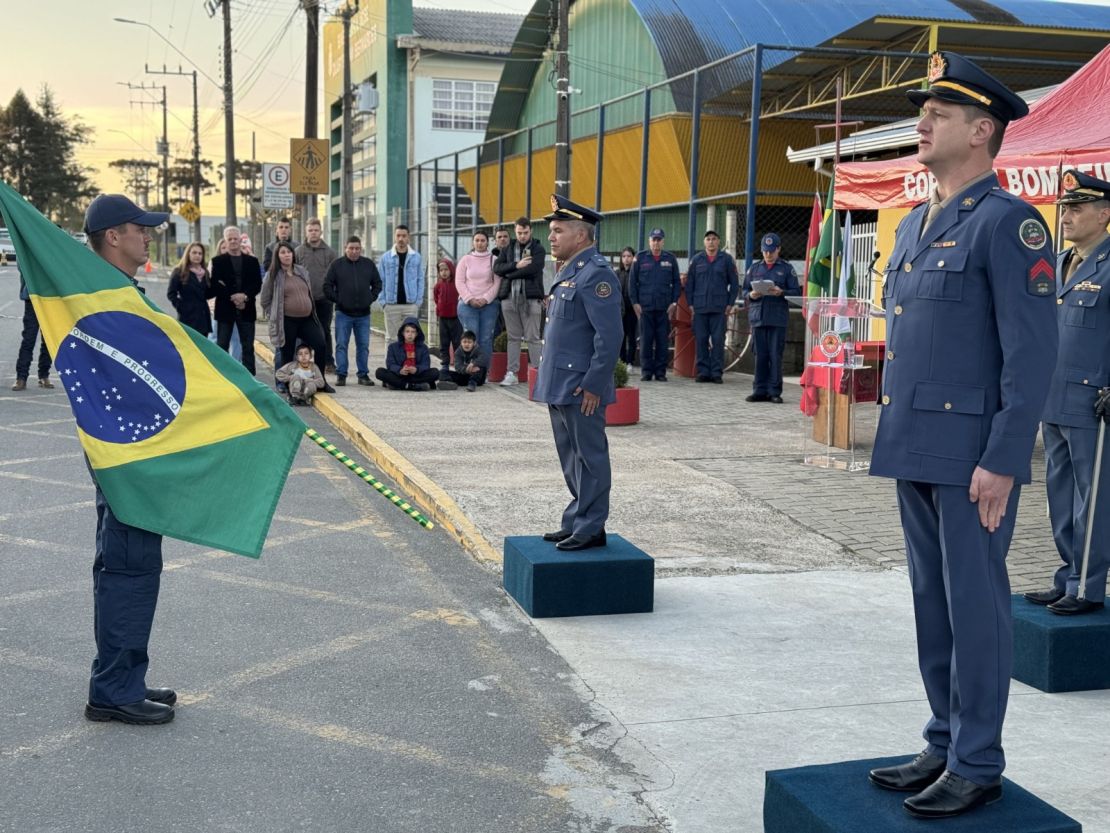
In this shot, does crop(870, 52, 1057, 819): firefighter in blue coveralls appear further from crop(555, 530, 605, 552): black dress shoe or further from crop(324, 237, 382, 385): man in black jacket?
crop(324, 237, 382, 385): man in black jacket

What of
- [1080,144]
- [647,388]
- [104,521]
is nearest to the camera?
[104,521]

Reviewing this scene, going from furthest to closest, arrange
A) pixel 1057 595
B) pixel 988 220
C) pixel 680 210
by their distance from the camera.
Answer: pixel 680 210, pixel 1057 595, pixel 988 220

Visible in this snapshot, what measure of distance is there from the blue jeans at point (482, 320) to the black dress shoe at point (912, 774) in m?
13.0

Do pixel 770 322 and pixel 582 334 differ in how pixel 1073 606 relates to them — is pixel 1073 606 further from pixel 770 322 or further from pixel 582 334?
pixel 770 322

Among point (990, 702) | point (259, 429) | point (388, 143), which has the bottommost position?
point (990, 702)

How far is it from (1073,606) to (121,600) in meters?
3.75

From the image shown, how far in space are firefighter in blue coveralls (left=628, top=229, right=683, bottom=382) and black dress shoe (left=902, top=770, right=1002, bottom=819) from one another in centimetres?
1422

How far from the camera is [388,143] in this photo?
162 feet

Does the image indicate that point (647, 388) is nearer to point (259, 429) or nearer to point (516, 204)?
point (259, 429)

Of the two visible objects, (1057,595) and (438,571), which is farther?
(438,571)

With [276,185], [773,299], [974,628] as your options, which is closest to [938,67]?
[974,628]

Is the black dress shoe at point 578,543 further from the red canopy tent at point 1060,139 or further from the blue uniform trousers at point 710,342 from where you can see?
the blue uniform trousers at point 710,342

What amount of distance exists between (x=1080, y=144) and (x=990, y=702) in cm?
700

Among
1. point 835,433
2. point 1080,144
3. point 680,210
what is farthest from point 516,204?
point 1080,144
